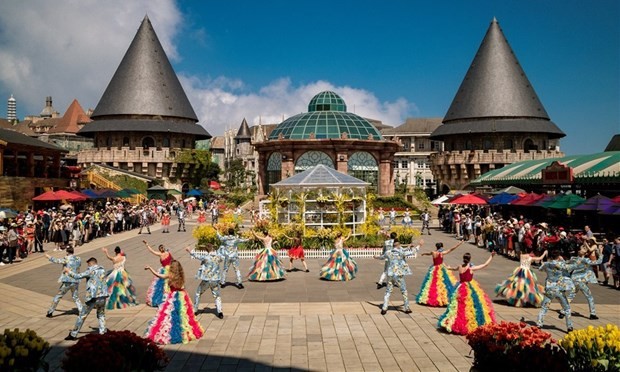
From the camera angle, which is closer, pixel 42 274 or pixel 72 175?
pixel 42 274

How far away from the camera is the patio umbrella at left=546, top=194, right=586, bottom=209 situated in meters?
25.2

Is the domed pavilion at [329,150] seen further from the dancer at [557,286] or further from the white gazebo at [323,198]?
the dancer at [557,286]

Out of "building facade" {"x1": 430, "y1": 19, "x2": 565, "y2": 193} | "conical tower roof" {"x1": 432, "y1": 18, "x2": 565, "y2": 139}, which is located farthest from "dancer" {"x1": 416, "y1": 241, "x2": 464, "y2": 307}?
"conical tower roof" {"x1": 432, "y1": 18, "x2": 565, "y2": 139}

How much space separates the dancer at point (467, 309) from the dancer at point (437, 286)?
220cm

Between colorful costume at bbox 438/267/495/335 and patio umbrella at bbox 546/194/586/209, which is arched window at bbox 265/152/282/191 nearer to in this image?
patio umbrella at bbox 546/194/586/209

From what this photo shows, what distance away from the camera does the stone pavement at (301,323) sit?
933cm

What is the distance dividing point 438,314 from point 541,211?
26.2 m

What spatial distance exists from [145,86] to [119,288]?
175 feet

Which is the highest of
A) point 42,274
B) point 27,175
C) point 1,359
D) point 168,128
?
point 168,128

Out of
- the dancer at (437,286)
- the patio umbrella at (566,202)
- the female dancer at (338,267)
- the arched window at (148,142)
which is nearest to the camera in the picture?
the dancer at (437,286)

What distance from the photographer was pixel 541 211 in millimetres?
A: 36000

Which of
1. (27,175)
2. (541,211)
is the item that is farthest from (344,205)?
(27,175)

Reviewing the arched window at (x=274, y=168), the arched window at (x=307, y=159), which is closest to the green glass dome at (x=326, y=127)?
the arched window at (x=307, y=159)

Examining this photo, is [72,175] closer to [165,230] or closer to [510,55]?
[165,230]
